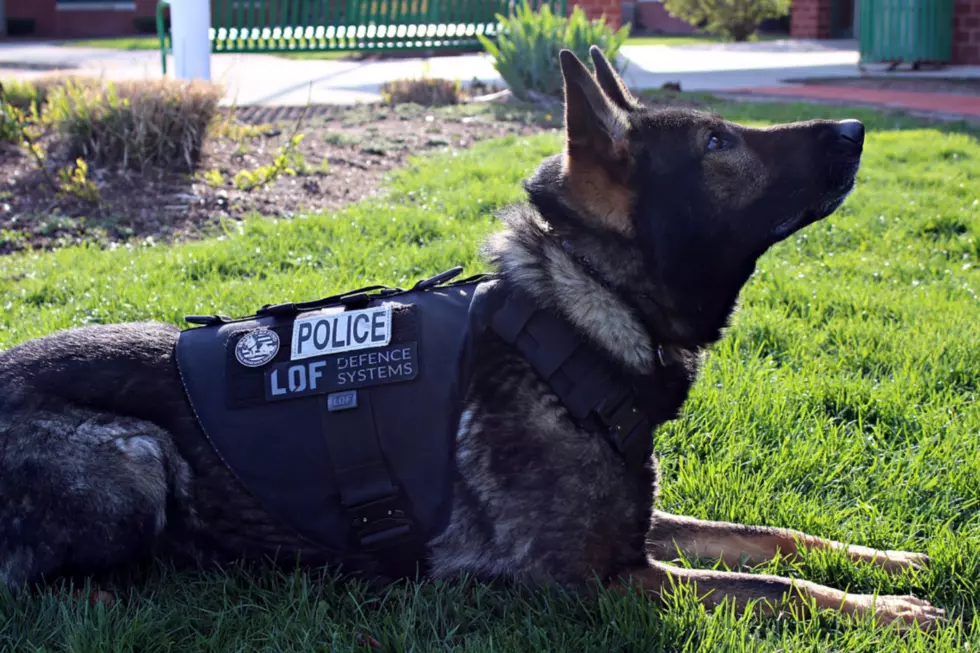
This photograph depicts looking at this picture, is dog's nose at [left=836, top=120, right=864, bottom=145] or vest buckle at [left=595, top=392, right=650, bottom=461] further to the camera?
dog's nose at [left=836, top=120, right=864, bottom=145]

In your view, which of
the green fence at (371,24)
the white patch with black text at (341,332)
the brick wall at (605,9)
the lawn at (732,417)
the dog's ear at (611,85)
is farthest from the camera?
the brick wall at (605,9)

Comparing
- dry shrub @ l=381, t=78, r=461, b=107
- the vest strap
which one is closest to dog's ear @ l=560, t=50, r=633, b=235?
the vest strap

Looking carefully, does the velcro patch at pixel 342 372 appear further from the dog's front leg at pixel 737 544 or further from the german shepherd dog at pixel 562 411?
the dog's front leg at pixel 737 544

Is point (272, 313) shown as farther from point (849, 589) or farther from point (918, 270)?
point (918, 270)

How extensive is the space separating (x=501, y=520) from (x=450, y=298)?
742 mm

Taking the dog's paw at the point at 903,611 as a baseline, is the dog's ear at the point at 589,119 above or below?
above

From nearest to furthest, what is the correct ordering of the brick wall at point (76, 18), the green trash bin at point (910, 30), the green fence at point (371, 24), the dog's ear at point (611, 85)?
the dog's ear at point (611, 85), the green fence at point (371, 24), the green trash bin at point (910, 30), the brick wall at point (76, 18)

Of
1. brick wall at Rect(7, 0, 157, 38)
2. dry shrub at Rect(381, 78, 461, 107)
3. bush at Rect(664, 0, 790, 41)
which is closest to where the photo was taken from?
dry shrub at Rect(381, 78, 461, 107)

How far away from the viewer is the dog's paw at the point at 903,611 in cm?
260

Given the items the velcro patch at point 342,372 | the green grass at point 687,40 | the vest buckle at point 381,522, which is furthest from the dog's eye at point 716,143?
the green grass at point 687,40

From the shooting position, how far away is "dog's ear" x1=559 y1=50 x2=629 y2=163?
2.65m

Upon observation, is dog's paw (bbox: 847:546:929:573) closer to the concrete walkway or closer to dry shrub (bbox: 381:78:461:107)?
the concrete walkway

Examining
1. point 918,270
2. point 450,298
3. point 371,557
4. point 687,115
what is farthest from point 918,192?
point 371,557

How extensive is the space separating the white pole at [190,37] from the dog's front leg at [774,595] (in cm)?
932
